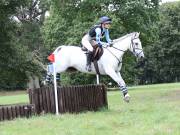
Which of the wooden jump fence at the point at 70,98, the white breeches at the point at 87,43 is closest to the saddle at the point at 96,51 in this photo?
the white breeches at the point at 87,43

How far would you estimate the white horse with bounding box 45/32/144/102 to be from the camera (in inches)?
576

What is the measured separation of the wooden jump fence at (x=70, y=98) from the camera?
14.2 m

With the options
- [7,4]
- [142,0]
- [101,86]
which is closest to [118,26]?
[142,0]

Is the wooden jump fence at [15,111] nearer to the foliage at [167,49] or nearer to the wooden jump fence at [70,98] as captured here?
the wooden jump fence at [70,98]

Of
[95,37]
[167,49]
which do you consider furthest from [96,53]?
[167,49]

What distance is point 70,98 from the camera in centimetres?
1462

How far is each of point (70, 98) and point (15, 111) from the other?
67.5 inches

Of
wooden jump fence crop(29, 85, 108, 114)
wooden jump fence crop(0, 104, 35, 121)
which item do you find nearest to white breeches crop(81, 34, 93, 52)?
wooden jump fence crop(29, 85, 108, 114)

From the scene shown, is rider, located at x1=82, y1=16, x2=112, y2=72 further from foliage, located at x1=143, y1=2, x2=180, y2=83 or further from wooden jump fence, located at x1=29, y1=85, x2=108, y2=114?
foliage, located at x1=143, y1=2, x2=180, y2=83

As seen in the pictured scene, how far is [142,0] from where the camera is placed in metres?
37.1

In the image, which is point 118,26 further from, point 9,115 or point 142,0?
point 9,115

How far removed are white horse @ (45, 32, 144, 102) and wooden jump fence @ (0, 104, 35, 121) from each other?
1.81 m

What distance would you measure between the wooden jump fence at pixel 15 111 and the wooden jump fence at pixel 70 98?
213mm

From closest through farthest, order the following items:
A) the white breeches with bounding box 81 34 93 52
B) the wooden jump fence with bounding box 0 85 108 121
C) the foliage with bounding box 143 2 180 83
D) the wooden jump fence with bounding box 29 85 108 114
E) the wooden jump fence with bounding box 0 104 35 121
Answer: the wooden jump fence with bounding box 0 104 35 121 → the wooden jump fence with bounding box 0 85 108 121 → the wooden jump fence with bounding box 29 85 108 114 → the white breeches with bounding box 81 34 93 52 → the foliage with bounding box 143 2 180 83
